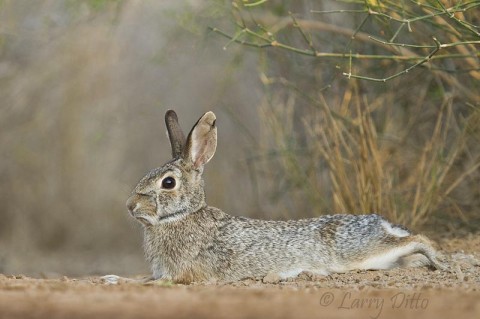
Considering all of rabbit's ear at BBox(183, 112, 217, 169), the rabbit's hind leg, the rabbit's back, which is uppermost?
rabbit's ear at BBox(183, 112, 217, 169)

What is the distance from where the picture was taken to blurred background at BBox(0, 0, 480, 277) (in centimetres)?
878

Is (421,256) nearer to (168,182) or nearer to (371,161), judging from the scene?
(371,161)

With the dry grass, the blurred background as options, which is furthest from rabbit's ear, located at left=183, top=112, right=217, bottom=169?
the dry grass

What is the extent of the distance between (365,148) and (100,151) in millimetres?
5811

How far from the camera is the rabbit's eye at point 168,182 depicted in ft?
22.9

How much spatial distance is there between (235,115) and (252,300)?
23.9 ft

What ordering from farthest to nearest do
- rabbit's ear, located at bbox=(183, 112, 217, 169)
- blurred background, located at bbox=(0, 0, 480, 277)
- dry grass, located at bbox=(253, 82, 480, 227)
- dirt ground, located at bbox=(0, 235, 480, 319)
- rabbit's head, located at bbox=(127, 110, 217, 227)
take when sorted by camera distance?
blurred background, located at bbox=(0, 0, 480, 277) → dry grass, located at bbox=(253, 82, 480, 227) → rabbit's ear, located at bbox=(183, 112, 217, 169) → rabbit's head, located at bbox=(127, 110, 217, 227) → dirt ground, located at bbox=(0, 235, 480, 319)

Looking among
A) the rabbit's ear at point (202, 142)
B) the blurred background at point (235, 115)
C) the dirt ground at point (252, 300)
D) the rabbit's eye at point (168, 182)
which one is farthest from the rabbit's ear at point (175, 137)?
the dirt ground at point (252, 300)

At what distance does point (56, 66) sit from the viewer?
1244 centimetres

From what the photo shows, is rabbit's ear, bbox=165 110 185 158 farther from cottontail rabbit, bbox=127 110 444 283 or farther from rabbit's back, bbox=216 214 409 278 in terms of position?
rabbit's back, bbox=216 214 409 278

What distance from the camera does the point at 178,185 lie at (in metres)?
7.00

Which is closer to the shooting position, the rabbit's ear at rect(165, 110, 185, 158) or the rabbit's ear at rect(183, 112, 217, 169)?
the rabbit's ear at rect(183, 112, 217, 169)

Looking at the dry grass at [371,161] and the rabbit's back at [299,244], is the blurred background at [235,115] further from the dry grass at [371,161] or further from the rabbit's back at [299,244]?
the rabbit's back at [299,244]

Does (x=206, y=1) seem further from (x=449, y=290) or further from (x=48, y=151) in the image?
(x=449, y=290)
